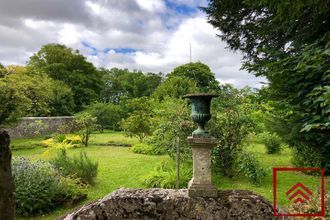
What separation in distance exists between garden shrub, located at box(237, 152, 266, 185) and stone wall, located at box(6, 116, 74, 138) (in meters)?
13.0

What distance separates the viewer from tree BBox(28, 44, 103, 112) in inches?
1217

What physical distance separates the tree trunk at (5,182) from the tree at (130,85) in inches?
1313

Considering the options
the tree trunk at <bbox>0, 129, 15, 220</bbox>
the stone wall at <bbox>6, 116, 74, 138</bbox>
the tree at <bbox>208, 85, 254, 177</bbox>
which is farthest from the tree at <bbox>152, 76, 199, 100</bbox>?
the tree trunk at <bbox>0, 129, 15, 220</bbox>

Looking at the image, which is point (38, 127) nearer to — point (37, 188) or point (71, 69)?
point (71, 69)

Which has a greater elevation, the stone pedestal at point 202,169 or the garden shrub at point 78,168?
the stone pedestal at point 202,169

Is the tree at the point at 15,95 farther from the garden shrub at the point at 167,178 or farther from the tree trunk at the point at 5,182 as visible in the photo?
the tree trunk at the point at 5,182

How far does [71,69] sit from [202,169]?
3015 centimetres

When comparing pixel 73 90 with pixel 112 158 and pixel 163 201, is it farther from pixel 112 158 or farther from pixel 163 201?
pixel 163 201

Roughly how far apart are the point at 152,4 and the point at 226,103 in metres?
3.33

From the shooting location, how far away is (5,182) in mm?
3697

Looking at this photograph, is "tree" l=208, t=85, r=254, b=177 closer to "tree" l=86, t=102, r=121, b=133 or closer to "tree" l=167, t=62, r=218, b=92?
"tree" l=86, t=102, r=121, b=133

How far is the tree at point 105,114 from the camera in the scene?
2470cm

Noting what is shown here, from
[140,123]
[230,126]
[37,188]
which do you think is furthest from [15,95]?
[230,126]

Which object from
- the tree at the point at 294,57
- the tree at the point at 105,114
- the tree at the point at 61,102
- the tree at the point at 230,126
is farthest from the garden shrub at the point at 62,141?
the tree at the point at 61,102
